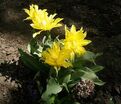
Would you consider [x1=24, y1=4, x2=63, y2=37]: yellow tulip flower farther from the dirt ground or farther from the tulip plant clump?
the dirt ground

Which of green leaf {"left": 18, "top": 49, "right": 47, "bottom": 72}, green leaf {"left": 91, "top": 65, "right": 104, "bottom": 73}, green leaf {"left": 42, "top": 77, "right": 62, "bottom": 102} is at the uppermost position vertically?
green leaf {"left": 18, "top": 49, "right": 47, "bottom": 72}

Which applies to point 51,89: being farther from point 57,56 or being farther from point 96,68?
point 96,68

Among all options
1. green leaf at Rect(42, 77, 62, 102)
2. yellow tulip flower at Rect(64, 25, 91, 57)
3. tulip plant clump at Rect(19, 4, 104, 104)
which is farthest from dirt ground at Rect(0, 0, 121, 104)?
yellow tulip flower at Rect(64, 25, 91, 57)

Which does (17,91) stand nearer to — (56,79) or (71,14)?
(56,79)

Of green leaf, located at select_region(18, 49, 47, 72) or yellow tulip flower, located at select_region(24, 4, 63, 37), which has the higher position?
yellow tulip flower, located at select_region(24, 4, 63, 37)

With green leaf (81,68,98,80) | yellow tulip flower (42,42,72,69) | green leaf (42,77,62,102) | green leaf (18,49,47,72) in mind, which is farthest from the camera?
green leaf (18,49,47,72)

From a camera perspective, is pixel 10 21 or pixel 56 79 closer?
pixel 56 79

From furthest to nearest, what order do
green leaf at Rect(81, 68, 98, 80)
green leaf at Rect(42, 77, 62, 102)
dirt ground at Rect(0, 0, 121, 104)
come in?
dirt ground at Rect(0, 0, 121, 104)
green leaf at Rect(81, 68, 98, 80)
green leaf at Rect(42, 77, 62, 102)

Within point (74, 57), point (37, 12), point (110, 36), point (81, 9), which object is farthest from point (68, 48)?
point (81, 9)
